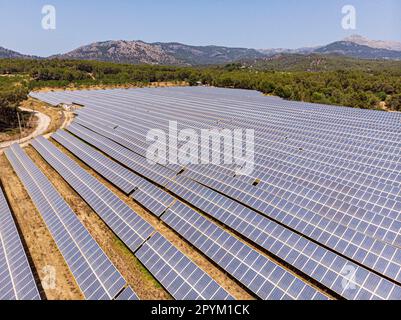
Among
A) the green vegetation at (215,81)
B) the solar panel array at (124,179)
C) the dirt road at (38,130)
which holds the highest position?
the green vegetation at (215,81)

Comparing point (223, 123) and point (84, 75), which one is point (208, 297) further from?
point (84, 75)

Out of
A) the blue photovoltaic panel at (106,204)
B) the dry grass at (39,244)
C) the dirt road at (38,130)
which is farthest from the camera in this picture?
the dirt road at (38,130)

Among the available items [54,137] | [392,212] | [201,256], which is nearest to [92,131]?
[54,137]

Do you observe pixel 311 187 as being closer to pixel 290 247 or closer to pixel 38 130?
pixel 290 247

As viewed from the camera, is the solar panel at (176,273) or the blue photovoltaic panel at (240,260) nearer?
the blue photovoltaic panel at (240,260)

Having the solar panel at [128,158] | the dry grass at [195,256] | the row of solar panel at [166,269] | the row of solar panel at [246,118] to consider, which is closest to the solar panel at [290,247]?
the dry grass at [195,256]

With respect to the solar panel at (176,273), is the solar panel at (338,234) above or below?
above

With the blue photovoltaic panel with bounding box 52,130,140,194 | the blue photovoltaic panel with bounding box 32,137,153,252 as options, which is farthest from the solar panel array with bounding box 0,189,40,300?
the blue photovoltaic panel with bounding box 52,130,140,194

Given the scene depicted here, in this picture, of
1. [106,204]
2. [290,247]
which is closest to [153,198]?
[106,204]

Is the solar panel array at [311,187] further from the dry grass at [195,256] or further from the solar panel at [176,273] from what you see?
the solar panel at [176,273]
